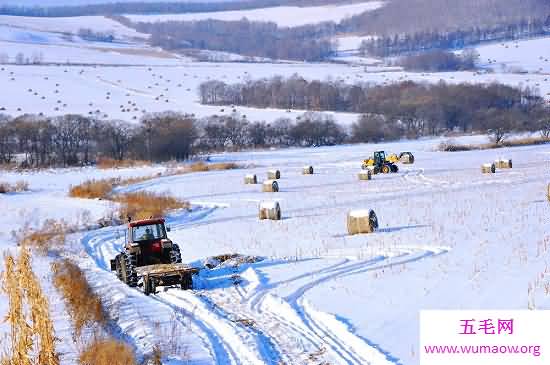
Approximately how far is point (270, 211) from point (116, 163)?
32.0m

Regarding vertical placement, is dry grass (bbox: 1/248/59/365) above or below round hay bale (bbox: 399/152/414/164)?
above

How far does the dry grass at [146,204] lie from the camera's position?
29.4 m

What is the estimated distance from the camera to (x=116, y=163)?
185 feet

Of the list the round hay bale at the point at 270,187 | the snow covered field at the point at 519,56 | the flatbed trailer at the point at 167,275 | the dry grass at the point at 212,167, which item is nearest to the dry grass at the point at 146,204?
the round hay bale at the point at 270,187

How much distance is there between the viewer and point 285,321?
494 inches

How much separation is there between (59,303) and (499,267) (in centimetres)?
710

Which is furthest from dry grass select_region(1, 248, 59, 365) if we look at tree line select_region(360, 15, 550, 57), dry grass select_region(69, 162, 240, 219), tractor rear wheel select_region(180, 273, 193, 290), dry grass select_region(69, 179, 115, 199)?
tree line select_region(360, 15, 550, 57)

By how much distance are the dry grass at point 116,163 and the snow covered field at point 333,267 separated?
18.5 meters

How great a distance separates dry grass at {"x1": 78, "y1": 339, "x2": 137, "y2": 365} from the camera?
32.3 feet

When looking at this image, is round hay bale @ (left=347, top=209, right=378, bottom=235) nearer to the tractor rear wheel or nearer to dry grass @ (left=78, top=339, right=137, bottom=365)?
the tractor rear wheel

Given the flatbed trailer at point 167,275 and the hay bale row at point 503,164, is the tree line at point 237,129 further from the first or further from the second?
the flatbed trailer at point 167,275

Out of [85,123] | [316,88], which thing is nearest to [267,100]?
[316,88]

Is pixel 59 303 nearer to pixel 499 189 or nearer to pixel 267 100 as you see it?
pixel 499 189

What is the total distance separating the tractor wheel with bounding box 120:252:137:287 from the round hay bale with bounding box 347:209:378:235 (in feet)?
21.1
